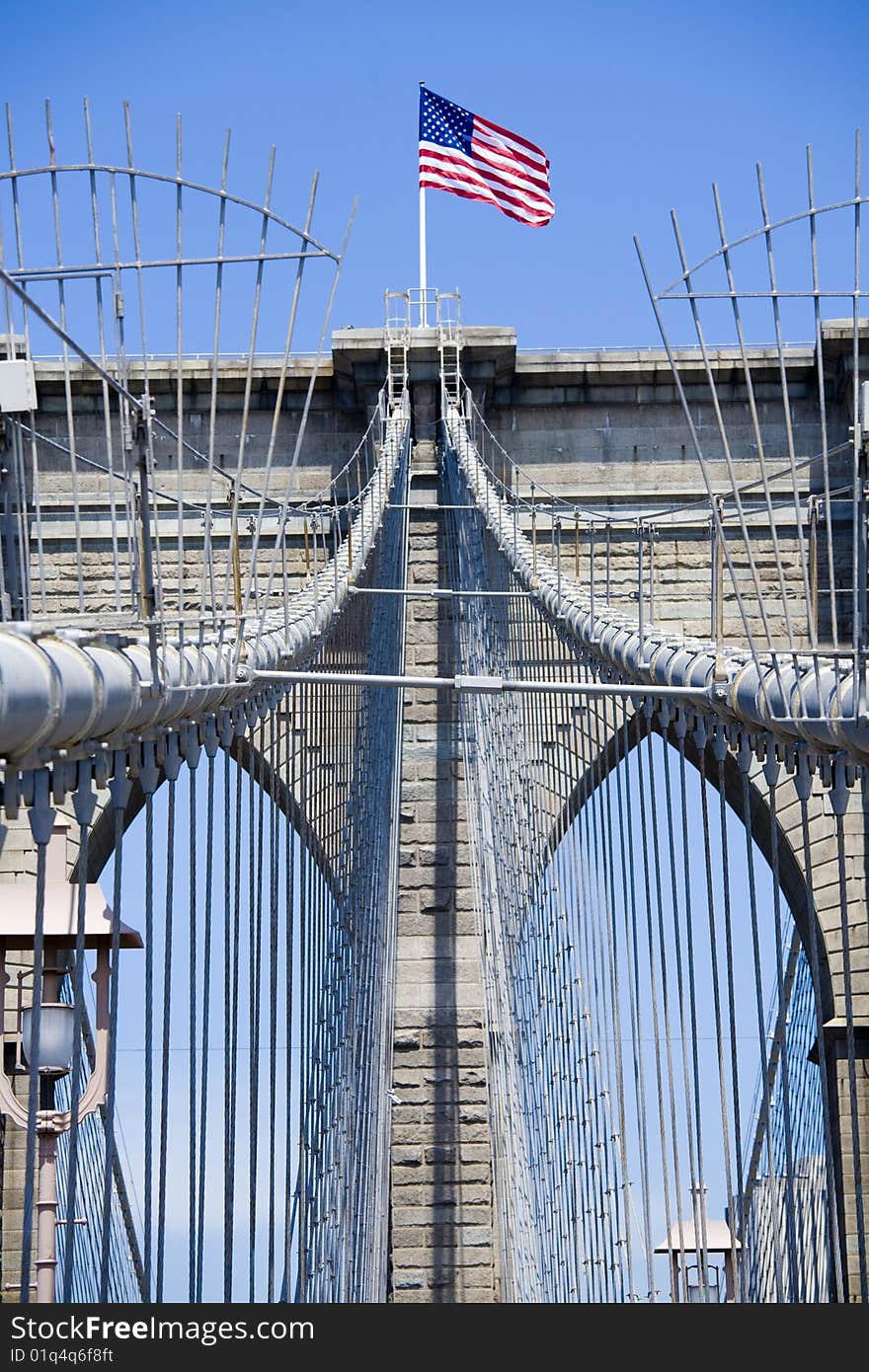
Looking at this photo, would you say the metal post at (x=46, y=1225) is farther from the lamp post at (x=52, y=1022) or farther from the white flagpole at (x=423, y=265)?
the white flagpole at (x=423, y=265)

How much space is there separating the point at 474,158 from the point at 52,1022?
9.95 meters

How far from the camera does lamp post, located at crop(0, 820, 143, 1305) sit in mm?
5238

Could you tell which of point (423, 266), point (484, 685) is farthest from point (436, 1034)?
point (484, 685)

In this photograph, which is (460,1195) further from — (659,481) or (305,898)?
(305,898)

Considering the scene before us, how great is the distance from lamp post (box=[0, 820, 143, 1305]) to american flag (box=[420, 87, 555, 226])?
27.4ft

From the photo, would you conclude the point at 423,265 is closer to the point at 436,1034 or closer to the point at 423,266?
the point at 423,266

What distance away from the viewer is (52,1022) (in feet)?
17.9

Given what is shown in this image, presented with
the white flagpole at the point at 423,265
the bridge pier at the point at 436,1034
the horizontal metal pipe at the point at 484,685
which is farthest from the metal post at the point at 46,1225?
the white flagpole at the point at 423,265

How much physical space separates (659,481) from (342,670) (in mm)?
6453

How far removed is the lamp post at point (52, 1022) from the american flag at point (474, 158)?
8349 millimetres

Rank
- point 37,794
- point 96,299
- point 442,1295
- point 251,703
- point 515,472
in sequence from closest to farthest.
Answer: point 37,794 → point 96,299 → point 251,703 → point 442,1295 → point 515,472
